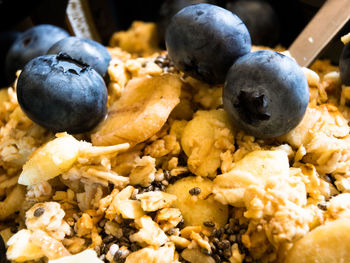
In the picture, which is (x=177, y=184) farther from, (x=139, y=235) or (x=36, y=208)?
(x=36, y=208)

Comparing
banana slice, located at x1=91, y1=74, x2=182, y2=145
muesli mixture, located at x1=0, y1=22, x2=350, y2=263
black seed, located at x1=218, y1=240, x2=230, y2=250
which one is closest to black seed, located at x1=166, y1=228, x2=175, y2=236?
muesli mixture, located at x1=0, y1=22, x2=350, y2=263

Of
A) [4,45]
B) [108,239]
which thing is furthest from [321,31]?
[4,45]

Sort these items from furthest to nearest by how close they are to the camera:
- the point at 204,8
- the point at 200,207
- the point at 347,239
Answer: the point at 204,8, the point at 200,207, the point at 347,239

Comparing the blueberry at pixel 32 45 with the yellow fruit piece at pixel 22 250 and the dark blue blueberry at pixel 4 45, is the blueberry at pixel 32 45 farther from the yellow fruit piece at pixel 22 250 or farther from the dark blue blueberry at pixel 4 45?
the yellow fruit piece at pixel 22 250

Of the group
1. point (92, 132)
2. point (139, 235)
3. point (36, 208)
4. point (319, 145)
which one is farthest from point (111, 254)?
point (319, 145)

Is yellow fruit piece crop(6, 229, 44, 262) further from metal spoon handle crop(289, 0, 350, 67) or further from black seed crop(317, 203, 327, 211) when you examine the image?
metal spoon handle crop(289, 0, 350, 67)

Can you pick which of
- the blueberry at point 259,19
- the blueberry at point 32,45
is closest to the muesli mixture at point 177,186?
the blueberry at point 32,45
